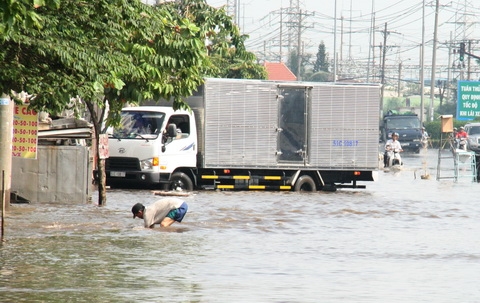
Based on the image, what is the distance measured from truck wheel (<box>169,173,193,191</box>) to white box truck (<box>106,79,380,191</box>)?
25 mm

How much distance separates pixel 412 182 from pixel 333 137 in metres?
8.53

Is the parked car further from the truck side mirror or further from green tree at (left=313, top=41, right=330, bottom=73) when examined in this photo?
green tree at (left=313, top=41, right=330, bottom=73)

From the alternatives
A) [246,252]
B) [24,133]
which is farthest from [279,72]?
[246,252]

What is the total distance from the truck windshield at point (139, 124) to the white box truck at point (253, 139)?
25 mm

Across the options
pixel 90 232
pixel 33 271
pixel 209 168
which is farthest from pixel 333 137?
pixel 33 271

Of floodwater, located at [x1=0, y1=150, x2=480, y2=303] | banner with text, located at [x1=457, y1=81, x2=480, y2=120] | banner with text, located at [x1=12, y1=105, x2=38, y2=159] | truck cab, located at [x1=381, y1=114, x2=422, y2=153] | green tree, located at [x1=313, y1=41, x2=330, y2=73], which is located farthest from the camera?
green tree, located at [x1=313, y1=41, x2=330, y2=73]

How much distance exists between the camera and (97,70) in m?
15.8

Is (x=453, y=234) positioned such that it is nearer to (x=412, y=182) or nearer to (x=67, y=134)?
(x=67, y=134)

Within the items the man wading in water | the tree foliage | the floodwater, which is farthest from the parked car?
the man wading in water

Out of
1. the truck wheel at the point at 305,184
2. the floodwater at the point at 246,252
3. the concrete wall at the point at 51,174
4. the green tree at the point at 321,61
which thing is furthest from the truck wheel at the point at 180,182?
the green tree at the point at 321,61

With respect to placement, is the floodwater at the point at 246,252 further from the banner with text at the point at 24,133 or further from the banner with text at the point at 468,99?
the banner with text at the point at 468,99

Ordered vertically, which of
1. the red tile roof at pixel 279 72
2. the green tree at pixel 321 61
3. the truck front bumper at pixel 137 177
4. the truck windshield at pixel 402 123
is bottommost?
the truck front bumper at pixel 137 177

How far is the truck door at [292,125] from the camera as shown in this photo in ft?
99.4

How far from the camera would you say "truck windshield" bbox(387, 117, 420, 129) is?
67812 millimetres
